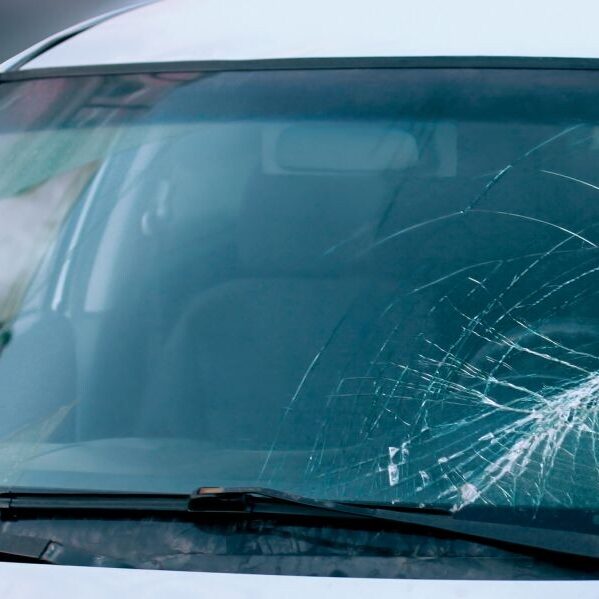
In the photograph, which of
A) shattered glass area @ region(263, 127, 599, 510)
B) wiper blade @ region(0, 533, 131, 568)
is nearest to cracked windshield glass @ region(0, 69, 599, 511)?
shattered glass area @ region(263, 127, 599, 510)

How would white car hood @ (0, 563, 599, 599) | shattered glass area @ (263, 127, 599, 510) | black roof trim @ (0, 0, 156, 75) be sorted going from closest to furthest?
white car hood @ (0, 563, 599, 599) → shattered glass area @ (263, 127, 599, 510) → black roof trim @ (0, 0, 156, 75)

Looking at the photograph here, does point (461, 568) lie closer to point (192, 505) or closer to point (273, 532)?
point (273, 532)

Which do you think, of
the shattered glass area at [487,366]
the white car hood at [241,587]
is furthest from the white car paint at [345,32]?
the white car hood at [241,587]

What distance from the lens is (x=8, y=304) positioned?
1.87 meters

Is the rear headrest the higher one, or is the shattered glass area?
the rear headrest

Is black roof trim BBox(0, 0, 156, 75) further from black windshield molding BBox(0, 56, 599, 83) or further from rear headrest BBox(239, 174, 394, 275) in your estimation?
rear headrest BBox(239, 174, 394, 275)

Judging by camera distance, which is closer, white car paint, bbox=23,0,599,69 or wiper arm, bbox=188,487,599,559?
wiper arm, bbox=188,487,599,559

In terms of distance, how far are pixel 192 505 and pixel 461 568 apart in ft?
1.36

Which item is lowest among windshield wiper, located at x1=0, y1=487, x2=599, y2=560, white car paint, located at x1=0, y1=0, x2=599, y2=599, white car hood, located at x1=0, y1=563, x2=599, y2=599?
white car hood, located at x1=0, y1=563, x2=599, y2=599

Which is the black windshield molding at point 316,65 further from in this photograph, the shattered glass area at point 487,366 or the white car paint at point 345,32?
the shattered glass area at point 487,366

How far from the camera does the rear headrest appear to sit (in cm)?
181

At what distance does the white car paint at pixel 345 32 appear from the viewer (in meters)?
1.84

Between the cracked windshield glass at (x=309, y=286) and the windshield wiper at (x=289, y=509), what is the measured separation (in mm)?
36

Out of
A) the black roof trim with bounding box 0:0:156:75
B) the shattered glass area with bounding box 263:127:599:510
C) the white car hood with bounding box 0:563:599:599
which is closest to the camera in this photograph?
the white car hood with bounding box 0:563:599:599
